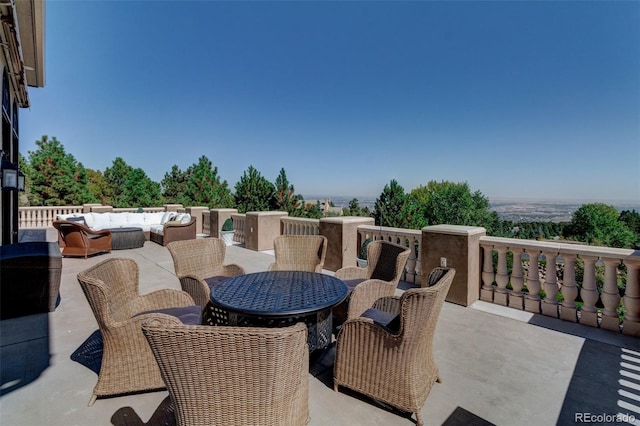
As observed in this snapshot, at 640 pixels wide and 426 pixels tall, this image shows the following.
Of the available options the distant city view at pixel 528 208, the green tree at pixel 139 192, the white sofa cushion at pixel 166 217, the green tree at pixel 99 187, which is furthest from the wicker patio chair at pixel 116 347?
the green tree at pixel 99 187

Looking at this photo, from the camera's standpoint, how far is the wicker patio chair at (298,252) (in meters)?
3.80

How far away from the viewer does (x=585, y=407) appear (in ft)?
6.56

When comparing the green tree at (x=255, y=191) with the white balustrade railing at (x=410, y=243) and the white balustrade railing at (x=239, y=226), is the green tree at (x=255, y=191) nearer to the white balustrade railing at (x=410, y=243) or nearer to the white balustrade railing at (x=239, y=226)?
the white balustrade railing at (x=239, y=226)

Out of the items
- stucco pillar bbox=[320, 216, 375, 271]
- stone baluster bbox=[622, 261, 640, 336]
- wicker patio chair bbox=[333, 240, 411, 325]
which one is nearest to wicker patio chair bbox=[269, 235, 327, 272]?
wicker patio chair bbox=[333, 240, 411, 325]

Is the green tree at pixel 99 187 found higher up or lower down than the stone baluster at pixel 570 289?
higher up

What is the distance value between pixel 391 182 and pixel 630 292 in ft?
34.1

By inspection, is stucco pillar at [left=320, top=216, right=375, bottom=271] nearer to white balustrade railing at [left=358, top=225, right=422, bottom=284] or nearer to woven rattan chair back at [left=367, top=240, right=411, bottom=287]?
white balustrade railing at [left=358, top=225, right=422, bottom=284]

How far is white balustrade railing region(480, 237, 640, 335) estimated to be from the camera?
3.02 metres

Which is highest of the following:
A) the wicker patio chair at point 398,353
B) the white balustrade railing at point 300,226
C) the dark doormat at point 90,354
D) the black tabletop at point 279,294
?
the white balustrade railing at point 300,226

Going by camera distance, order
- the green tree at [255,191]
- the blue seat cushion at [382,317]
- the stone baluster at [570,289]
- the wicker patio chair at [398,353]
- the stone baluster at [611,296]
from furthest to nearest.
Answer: the green tree at [255,191]
the stone baluster at [570,289]
the stone baluster at [611,296]
the blue seat cushion at [382,317]
the wicker patio chair at [398,353]

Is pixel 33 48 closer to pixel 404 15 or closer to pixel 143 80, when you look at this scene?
pixel 143 80

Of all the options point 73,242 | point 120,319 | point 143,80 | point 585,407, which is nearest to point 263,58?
point 143,80

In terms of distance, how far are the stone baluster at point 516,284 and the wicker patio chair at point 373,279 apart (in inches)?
61.3

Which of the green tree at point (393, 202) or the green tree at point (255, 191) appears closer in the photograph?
the green tree at point (393, 202)
